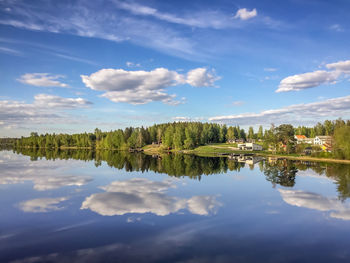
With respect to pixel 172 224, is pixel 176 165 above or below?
below

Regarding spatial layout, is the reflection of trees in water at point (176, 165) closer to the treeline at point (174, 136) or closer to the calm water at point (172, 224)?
the calm water at point (172, 224)

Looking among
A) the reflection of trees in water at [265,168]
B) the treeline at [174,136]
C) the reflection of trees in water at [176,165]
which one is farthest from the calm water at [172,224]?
the treeline at [174,136]

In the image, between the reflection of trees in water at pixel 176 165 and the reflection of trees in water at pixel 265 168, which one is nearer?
the reflection of trees in water at pixel 265 168

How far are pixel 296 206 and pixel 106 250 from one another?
20972 millimetres

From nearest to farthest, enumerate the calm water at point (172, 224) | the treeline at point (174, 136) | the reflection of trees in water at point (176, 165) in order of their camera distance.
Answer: the calm water at point (172, 224), the reflection of trees in water at point (176, 165), the treeline at point (174, 136)

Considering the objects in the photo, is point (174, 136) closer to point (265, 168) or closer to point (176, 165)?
point (176, 165)

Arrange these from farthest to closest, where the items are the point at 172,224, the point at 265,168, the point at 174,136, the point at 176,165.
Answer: the point at 174,136
the point at 176,165
the point at 265,168
the point at 172,224

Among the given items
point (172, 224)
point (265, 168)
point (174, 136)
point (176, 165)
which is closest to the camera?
point (172, 224)

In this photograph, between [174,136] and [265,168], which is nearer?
[265,168]

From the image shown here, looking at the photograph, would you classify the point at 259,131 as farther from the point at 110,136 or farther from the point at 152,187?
the point at 152,187

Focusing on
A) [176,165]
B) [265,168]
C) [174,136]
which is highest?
[174,136]

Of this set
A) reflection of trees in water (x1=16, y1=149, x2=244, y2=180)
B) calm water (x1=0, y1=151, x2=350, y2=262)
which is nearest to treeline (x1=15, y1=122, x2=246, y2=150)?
reflection of trees in water (x1=16, y1=149, x2=244, y2=180)

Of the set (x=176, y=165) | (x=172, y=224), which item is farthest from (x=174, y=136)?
(x=172, y=224)

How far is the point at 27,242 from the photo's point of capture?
16.3 metres
